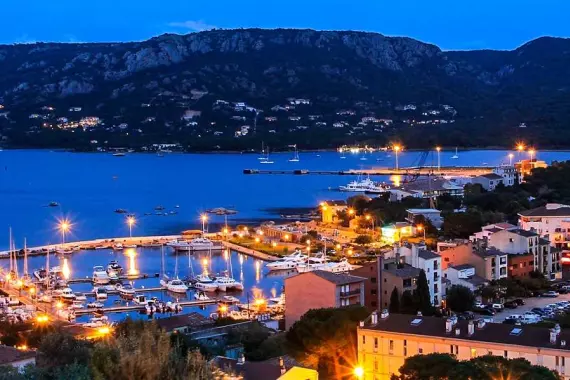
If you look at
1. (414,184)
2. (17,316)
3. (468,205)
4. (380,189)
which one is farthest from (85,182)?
(17,316)

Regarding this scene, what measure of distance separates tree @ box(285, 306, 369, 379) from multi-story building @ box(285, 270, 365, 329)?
2377 mm

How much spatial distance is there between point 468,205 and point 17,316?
16.0 m

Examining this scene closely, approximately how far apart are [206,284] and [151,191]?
92.3 feet

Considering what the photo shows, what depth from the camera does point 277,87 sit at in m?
81.0

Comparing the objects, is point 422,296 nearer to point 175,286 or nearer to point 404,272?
point 404,272

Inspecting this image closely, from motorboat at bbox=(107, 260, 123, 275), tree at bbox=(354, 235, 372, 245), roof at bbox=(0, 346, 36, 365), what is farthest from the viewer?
tree at bbox=(354, 235, 372, 245)

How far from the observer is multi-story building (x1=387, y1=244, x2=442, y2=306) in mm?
12953

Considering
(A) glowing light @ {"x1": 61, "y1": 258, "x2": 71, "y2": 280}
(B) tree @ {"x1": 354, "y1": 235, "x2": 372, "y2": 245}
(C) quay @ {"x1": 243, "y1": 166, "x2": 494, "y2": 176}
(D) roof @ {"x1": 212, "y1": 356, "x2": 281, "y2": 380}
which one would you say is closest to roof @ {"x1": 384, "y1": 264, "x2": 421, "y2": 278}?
(D) roof @ {"x1": 212, "y1": 356, "x2": 281, "y2": 380}

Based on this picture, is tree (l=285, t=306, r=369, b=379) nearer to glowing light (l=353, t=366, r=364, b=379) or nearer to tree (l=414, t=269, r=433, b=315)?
glowing light (l=353, t=366, r=364, b=379)

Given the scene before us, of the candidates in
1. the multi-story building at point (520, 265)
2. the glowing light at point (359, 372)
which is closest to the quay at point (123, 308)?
the multi-story building at point (520, 265)

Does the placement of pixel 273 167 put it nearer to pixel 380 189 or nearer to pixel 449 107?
pixel 380 189

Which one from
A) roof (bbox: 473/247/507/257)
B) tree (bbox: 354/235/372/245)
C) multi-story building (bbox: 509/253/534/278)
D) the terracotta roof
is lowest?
tree (bbox: 354/235/372/245)

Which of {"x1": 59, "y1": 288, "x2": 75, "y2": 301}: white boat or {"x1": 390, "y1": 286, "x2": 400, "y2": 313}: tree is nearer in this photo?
{"x1": 390, "y1": 286, "x2": 400, "y2": 313}: tree

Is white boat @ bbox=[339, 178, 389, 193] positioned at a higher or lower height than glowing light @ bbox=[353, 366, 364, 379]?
lower
